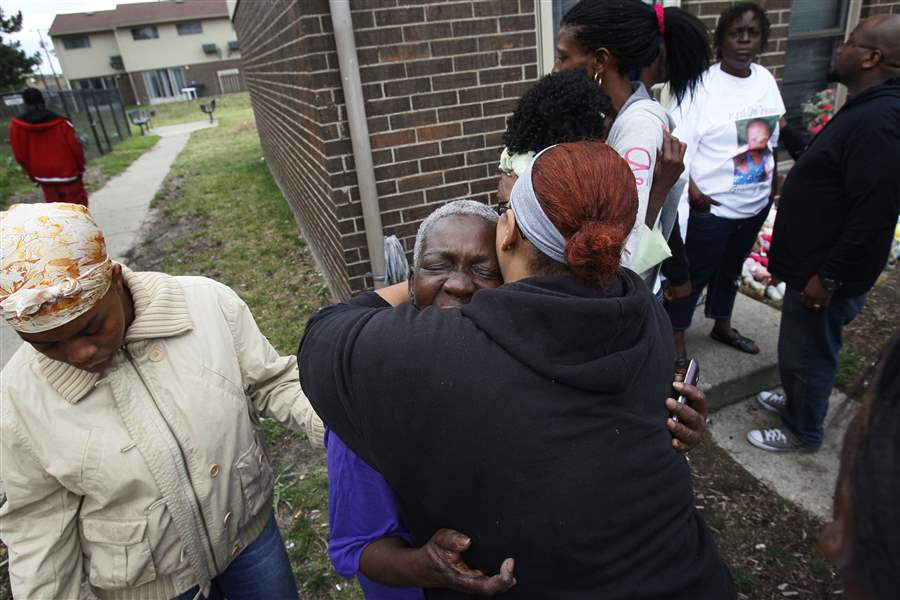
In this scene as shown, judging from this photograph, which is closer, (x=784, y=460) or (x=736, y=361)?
(x=784, y=460)

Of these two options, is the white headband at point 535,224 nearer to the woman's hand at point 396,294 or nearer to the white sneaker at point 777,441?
the woman's hand at point 396,294

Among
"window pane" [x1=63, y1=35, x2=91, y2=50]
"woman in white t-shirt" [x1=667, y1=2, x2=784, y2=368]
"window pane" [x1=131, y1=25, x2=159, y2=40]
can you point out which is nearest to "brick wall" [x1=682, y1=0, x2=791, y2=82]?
"woman in white t-shirt" [x1=667, y1=2, x2=784, y2=368]

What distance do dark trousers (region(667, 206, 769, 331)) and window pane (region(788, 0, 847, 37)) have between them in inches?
129

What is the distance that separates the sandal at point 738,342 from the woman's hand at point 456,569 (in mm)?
3589

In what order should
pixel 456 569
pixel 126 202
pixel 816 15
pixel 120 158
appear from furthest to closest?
pixel 120 158
pixel 126 202
pixel 816 15
pixel 456 569

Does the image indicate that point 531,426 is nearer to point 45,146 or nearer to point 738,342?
point 738,342

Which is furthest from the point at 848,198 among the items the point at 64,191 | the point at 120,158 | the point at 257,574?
the point at 120,158

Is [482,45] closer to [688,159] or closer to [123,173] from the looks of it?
[688,159]

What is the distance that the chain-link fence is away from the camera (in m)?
16.5

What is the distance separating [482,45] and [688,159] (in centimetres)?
167

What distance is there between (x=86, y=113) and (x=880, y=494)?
2219cm

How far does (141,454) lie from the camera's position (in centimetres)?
155

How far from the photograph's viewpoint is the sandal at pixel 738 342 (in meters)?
4.00

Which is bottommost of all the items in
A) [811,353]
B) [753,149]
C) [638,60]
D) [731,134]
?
[811,353]
